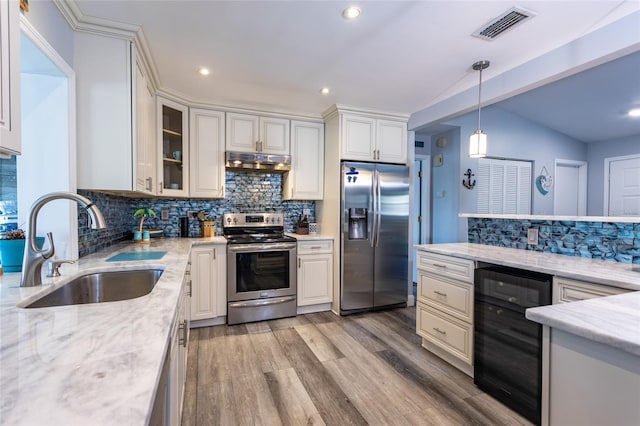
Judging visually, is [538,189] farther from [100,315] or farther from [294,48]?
[100,315]

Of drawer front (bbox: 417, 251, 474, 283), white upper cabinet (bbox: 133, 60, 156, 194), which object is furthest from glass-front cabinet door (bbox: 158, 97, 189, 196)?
drawer front (bbox: 417, 251, 474, 283)

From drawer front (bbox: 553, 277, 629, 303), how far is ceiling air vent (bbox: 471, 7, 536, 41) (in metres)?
1.54

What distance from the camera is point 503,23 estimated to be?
1.88 metres

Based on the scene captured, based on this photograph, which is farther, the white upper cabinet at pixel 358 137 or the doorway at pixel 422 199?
the doorway at pixel 422 199

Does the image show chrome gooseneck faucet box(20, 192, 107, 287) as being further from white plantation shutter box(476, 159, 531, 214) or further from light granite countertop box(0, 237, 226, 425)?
white plantation shutter box(476, 159, 531, 214)

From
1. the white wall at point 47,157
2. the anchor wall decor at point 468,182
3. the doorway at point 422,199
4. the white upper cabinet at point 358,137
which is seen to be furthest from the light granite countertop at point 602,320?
the doorway at point 422,199

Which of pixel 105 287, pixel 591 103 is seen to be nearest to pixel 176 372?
pixel 105 287

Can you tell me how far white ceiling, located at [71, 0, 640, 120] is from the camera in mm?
1740

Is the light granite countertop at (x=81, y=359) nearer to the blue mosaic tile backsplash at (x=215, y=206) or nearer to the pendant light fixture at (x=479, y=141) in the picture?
the blue mosaic tile backsplash at (x=215, y=206)

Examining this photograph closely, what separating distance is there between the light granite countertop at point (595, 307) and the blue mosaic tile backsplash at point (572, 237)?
0.09m

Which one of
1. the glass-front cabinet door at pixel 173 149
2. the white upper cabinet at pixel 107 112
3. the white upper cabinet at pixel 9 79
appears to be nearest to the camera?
the white upper cabinet at pixel 9 79

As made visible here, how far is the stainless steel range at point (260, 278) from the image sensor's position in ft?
10.2

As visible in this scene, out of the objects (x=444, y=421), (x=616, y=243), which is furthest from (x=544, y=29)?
(x=444, y=421)

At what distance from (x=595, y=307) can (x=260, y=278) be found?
2.72m
